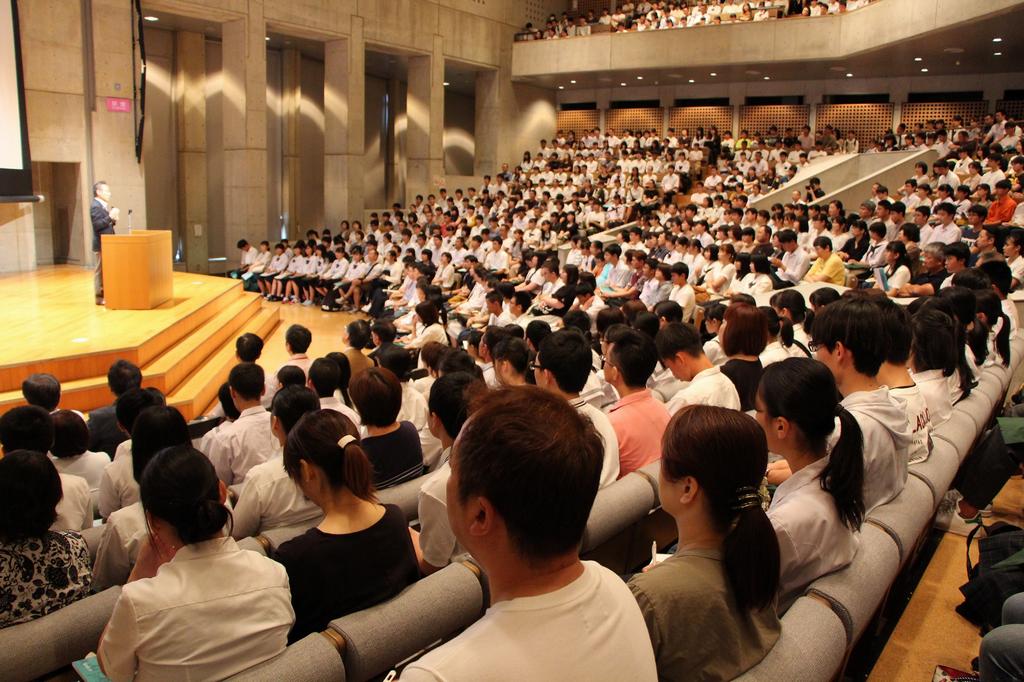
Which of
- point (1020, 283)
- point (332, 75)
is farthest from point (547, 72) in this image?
point (1020, 283)

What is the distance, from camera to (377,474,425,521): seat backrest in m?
2.69

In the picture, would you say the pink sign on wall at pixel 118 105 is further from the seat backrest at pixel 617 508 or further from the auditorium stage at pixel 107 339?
the seat backrest at pixel 617 508

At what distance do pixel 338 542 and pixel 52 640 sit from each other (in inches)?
27.4

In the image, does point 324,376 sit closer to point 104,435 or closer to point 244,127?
point 104,435

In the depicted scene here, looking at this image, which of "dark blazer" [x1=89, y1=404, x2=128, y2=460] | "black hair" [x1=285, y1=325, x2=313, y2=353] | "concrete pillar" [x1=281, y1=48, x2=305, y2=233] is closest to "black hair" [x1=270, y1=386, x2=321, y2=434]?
"dark blazer" [x1=89, y1=404, x2=128, y2=460]

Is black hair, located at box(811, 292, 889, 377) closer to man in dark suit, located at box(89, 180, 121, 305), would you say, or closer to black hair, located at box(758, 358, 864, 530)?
black hair, located at box(758, 358, 864, 530)

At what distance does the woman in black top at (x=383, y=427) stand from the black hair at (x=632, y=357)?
3.01 feet

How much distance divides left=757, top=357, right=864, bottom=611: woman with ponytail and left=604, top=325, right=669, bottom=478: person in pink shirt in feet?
3.37

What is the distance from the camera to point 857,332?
2.60 metres

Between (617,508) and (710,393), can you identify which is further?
(710,393)

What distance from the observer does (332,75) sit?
15.7 meters

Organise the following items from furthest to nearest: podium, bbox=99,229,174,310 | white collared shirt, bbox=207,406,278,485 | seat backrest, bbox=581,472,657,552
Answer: podium, bbox=99,229,174,310
white collared shirt, bbox=207,406,278,485
seat backrest, bbox=581,472,657,552

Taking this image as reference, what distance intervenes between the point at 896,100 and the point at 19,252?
1795cm

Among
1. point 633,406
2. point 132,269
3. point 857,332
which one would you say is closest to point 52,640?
point 633,406
